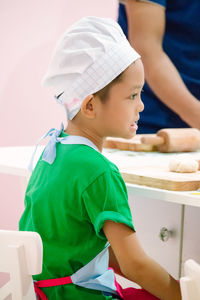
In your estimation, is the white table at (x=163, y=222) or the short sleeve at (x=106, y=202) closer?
the short sleeve at (x=106, y=202)

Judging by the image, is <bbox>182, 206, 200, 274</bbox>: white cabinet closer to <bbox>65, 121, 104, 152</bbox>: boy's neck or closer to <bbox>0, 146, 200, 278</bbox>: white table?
<bbox>0, 146, 200, 278</bbox>: white table

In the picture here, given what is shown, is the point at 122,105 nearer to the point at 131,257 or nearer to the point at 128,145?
the point at 131,257

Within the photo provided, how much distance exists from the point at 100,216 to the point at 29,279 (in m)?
0.16

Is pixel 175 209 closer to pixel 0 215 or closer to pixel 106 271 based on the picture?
pixel 106 271

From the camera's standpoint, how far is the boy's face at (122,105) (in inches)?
32.8

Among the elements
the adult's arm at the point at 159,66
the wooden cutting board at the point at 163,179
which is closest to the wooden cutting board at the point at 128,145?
the wooden cutting board at the point at 163,179

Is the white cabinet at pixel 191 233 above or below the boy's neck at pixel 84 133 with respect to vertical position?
below

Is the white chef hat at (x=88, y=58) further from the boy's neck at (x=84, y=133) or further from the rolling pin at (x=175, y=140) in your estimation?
the rolling pin at (x=175, y=140)

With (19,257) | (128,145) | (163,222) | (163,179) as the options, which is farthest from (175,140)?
(19,257)

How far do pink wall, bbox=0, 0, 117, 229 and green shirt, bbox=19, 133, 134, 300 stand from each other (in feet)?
4.79

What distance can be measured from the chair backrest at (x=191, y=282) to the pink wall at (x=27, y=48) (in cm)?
182

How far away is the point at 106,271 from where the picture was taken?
2.75 ft

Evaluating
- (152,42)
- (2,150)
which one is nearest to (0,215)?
(2,150)

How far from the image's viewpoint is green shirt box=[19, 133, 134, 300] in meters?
0.75
